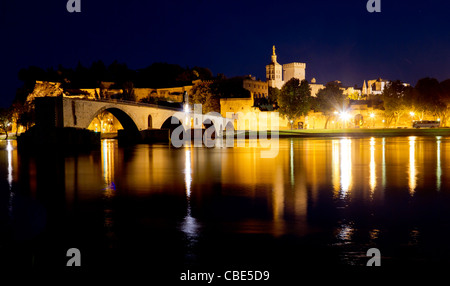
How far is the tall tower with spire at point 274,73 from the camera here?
17712 cm

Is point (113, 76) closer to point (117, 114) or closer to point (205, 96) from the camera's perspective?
point (205, 96)

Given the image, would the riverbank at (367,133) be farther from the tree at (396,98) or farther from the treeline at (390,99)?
the tree at (396,98)

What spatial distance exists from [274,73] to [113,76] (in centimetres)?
7683

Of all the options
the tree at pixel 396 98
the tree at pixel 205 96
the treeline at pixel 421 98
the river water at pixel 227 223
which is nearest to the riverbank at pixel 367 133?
the treeline at pixel 421 98

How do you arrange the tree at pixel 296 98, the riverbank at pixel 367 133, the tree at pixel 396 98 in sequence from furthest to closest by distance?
the tree at pixel 396 98, the tree at pixel 296 98, the riverbank at pixel 367 133

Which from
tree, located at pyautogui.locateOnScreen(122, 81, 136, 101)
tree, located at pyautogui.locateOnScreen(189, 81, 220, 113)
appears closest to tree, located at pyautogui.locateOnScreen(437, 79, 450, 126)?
tree, located at pyautogui.locateOnScreen(189, 81, 220, 113)

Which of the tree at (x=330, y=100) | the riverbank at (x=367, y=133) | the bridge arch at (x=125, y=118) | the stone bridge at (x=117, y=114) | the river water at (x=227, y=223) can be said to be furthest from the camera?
the tree at (x=330, y=100)

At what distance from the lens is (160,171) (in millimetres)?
19953

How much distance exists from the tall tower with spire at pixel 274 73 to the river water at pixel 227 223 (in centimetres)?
16302

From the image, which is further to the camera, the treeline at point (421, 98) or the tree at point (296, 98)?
the tree at point (296, 98)

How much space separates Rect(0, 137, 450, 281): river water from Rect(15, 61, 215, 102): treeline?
103510 mm

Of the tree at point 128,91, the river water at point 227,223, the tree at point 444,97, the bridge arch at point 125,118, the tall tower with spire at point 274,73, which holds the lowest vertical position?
the river water at point 227,223

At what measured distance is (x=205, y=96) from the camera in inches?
4048
